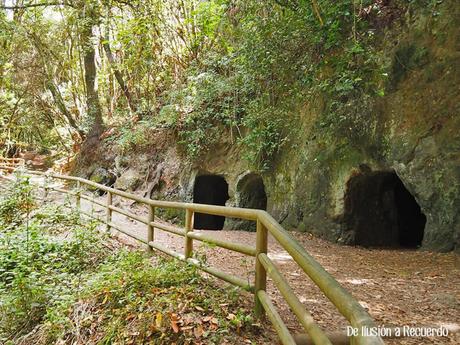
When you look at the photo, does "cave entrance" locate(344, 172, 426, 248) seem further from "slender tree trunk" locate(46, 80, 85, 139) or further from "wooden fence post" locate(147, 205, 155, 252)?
"slender tree trunk" locate(46, 80, 85, 139)

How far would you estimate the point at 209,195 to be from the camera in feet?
47.6

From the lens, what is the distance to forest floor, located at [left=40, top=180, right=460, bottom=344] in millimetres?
3729

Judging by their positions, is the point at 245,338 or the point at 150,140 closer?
the point at 245,338

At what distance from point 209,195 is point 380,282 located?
31.8ft

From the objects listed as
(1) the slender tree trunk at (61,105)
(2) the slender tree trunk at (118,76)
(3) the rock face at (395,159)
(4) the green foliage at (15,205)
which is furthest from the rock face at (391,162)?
(1) the slender tree trunk at (61,105)

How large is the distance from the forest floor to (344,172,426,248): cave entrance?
780 millimetres

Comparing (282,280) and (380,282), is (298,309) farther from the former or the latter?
(380,282)

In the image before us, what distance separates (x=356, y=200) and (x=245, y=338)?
6328mm

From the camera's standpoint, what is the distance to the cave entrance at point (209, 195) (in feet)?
45.9

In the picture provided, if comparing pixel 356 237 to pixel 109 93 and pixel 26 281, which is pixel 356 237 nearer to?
pixel 26 281

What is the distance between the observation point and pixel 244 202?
12.2 metres

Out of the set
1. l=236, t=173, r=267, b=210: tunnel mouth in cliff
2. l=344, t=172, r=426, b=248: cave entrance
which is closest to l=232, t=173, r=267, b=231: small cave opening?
l=236, t=173, r=267, b=210: tunnel mouth in cliff

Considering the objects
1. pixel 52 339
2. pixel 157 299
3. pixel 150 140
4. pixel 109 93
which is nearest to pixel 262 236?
pixel 157 299

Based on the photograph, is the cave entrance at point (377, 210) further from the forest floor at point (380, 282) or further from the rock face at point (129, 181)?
the rock face at point (129, 181)
